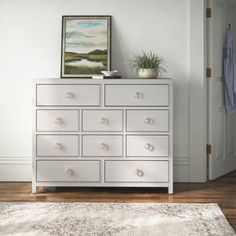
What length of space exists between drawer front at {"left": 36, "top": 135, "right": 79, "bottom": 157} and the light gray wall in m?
0.57

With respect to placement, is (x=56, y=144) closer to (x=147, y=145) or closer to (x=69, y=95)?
(x=69, y=95)

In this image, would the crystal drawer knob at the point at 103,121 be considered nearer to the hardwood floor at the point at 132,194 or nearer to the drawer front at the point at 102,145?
the drawer front at the point at 102,145

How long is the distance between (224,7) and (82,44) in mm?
1537

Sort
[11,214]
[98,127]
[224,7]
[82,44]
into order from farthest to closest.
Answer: [224,7]
[82,44]
[98,127]
[11,214]

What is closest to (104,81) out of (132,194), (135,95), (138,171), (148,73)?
(135,95)

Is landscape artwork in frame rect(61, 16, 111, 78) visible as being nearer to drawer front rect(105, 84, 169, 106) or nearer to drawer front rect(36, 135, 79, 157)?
drawer front rect(105, 84, 169, 106)

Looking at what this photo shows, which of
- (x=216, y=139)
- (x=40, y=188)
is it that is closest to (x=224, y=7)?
(x=216, y=139)

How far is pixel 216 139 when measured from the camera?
196 inches

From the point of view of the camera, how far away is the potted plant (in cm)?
437

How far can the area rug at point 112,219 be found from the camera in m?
3.18

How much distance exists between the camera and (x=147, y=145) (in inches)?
168

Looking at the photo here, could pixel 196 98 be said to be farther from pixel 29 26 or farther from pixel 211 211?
pixel 29 26

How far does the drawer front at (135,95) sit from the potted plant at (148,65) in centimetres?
18

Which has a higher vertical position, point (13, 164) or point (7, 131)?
point (7, 131)
